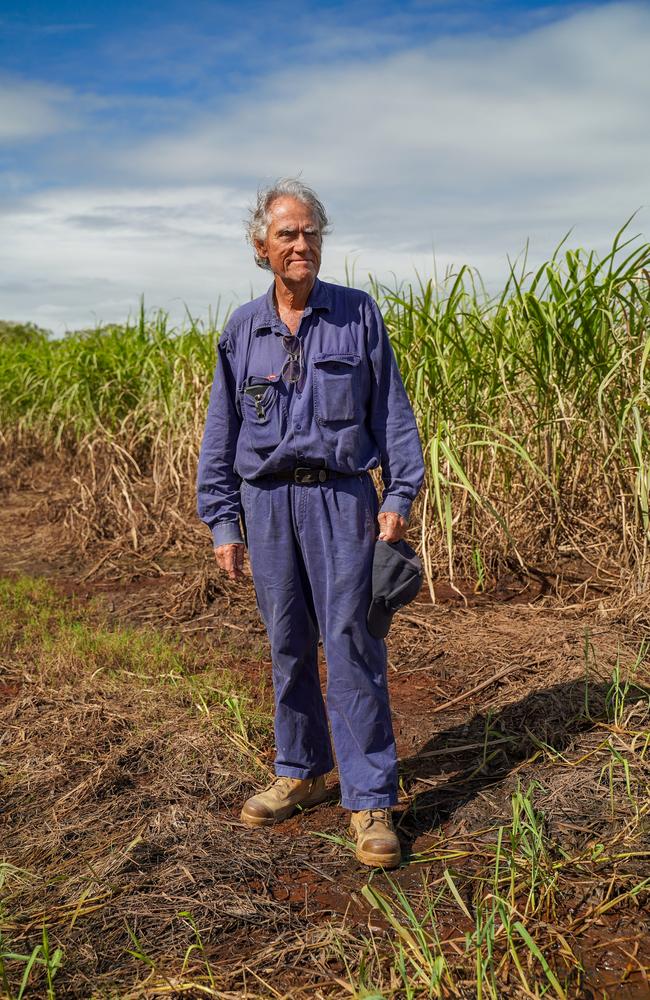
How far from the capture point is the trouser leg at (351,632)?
250 cm

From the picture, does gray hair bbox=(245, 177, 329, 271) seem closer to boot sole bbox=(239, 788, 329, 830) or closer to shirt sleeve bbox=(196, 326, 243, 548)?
shirt sleeve bbox=(196, 326, 243, 548)

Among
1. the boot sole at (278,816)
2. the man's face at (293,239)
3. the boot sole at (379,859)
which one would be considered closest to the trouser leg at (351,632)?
the boot sole at (379,859)

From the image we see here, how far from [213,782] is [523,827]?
3.33 feet

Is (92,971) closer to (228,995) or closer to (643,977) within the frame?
(228,995)

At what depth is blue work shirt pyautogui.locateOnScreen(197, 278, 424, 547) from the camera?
2.49m

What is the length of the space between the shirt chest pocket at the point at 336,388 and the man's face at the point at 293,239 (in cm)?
24

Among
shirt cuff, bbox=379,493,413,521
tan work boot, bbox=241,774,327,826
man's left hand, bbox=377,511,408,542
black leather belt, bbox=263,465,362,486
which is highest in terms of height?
black leather belt, bbox=263,465,362,486

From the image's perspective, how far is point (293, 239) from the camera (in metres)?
2.52

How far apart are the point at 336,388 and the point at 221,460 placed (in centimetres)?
43

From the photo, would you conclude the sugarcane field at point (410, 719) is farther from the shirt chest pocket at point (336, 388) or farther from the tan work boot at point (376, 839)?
the shirt chest pocket at point (336, 388)

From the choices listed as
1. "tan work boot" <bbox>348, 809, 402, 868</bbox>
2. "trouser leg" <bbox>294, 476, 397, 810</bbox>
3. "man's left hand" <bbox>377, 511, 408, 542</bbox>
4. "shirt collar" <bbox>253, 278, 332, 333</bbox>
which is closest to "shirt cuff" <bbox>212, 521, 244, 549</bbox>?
"trouser leg" <bbox>294, 476, 397, 810</bbox>

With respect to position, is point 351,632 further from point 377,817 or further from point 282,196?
point 282,196

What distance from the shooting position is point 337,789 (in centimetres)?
297

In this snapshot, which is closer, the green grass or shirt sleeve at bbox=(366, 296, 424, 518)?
shirt sleeve at bbox=(366, 296, 424, 518)
